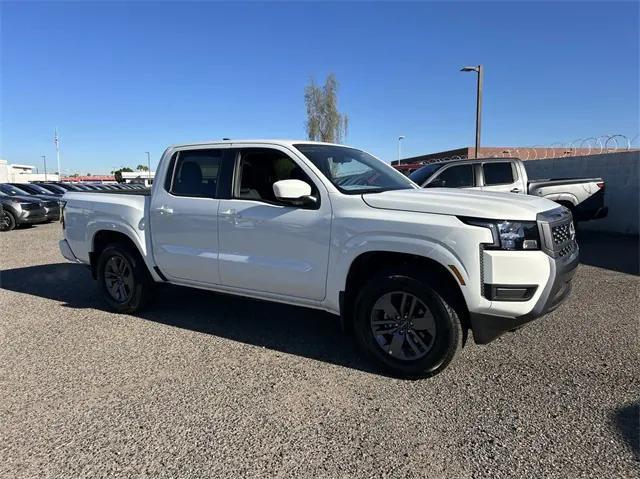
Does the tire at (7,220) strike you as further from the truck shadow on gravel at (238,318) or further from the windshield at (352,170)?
the windshield at (352,170)

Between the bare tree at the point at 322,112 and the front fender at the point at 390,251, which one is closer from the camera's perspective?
the front fender at the point at 390,251

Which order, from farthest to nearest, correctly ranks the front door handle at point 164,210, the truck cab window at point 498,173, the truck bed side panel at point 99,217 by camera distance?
1. the truck cab window at point 498,173
2. the truck bed side panel at point 99,217
3. the front door handle at point 164,210

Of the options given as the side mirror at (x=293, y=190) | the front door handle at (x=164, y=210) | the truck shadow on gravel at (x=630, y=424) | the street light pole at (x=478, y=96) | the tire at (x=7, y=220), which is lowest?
the truck shadow on gravel at (x=630, y=424)

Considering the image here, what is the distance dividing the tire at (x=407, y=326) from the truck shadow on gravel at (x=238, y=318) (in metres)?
0.25

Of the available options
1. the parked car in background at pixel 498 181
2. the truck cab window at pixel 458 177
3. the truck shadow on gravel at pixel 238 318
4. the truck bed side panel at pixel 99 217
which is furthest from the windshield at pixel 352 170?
the truck cab window at pixel 458 177

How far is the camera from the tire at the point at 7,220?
613 inches

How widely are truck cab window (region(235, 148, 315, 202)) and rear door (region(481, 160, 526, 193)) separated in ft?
20.4

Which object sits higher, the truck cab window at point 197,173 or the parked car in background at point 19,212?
the truck cab window at point 197,173

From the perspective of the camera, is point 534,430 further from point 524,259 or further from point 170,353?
point 170,353

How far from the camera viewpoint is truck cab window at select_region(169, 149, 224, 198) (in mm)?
4969

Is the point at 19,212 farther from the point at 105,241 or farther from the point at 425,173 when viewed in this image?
the point at 425,173

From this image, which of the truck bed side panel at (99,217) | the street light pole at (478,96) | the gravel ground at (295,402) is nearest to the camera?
the gravel ground at (295,402)

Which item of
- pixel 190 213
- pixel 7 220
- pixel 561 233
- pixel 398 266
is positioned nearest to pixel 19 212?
pixel 7 220

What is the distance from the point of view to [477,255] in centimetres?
348
